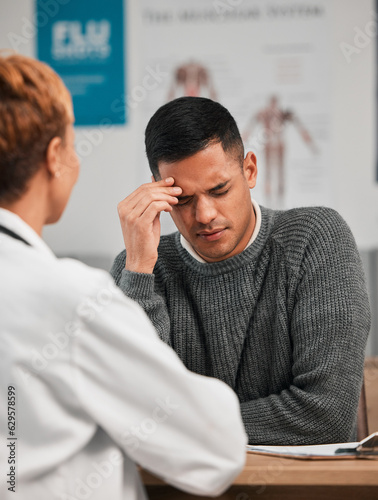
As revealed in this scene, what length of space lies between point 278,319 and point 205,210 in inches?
13.6

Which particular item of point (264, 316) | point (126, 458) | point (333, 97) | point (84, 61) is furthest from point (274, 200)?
point (126, 458)

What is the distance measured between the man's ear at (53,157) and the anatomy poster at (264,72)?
2.40 meters

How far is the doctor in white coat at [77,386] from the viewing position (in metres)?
0.84

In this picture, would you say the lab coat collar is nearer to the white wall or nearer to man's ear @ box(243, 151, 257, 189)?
man's ear @ box(243, 151, 257, 189)

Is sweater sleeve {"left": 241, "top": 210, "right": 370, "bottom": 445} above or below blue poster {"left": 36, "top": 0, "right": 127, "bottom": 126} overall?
below

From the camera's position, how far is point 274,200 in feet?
10.8

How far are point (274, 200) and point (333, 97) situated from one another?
2.13 feet

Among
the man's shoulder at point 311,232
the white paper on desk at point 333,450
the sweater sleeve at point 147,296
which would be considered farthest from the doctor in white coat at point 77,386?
the man's shoulder at point 311,232

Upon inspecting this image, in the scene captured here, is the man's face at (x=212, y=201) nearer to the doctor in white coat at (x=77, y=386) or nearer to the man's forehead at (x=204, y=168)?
the man's forehead at (x=204, y=168)

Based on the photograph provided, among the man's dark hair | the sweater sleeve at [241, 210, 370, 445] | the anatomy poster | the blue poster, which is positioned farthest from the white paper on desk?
the blue poster

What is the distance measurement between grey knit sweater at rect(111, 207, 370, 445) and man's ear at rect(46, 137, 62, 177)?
62 centimetres

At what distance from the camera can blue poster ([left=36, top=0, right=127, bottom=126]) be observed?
132 inches

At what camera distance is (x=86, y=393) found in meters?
0.84

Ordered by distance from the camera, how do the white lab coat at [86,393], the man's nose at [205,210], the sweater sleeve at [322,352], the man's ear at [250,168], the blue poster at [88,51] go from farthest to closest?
1. the blue poster at [88,51]
2. the man's ear at [250,168]
3. the man's nose at [205,210]
4. the sweater sleeve at [322,352]
5. the white lab coat at [86,393]
